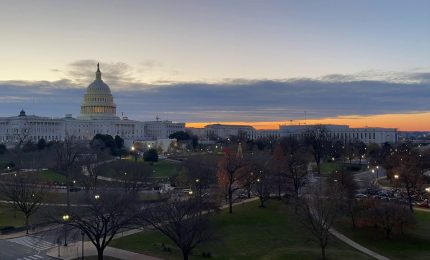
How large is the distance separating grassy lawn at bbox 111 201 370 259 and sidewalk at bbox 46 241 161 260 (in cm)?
91

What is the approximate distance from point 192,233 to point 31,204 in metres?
24.5

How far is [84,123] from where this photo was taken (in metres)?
182

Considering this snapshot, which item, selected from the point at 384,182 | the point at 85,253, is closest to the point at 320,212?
the point at 85,253

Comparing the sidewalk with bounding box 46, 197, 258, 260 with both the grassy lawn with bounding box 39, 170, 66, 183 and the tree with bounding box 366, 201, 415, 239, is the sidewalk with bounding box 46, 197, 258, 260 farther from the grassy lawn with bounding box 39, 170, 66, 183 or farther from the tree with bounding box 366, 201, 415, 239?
the grassy lawn with bounding box 39, 170, 66, 183

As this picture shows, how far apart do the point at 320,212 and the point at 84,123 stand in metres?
159

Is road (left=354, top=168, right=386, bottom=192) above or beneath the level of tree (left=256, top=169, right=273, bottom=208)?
beneath

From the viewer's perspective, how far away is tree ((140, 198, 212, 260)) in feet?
97.4

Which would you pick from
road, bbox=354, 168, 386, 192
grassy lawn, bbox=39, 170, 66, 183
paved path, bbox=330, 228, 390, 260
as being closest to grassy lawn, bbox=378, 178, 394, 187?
road, bbox=354, 168, 386, 192

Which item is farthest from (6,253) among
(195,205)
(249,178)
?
(249,178)

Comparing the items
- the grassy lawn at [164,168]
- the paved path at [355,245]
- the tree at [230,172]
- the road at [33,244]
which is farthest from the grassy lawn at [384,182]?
the road at [33,244]

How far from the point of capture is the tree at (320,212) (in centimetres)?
3316

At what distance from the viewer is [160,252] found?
33812mm

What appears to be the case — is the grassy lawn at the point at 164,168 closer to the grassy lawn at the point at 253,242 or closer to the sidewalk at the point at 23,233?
the grassy lawn at the point at 253,242

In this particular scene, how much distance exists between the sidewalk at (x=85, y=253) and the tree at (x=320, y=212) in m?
11.5
